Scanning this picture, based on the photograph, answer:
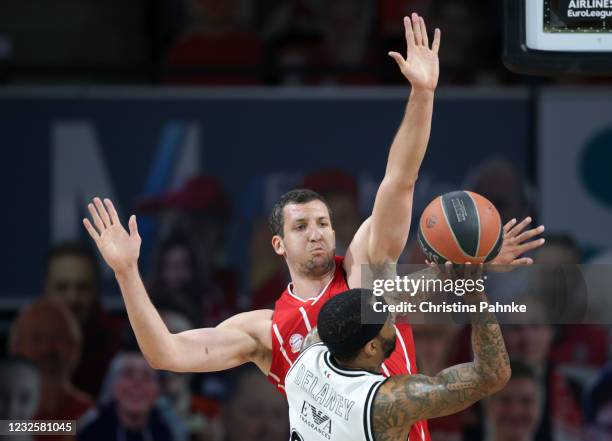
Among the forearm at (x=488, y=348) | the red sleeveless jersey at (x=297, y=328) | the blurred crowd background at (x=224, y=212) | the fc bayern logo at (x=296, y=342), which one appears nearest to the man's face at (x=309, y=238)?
the red sleeveless jersey at (x=297, y=328)

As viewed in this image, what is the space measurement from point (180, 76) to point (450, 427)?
402 cm

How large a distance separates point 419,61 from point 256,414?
215 inches

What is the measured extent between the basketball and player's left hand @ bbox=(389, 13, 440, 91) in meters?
0.66

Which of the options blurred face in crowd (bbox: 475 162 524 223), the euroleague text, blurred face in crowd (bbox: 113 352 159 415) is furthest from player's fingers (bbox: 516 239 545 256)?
blurred face in crowd (bbox: 113 352 159 415)

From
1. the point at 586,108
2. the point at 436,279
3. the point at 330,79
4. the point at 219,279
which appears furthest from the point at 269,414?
the point at 436,279

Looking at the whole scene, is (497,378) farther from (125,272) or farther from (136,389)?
(136,389)

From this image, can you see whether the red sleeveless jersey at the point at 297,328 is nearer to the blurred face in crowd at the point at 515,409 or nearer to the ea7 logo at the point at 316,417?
the ea7 logo at the point at 316,417

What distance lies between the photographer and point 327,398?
6.17 meters

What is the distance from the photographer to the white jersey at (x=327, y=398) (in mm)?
5996

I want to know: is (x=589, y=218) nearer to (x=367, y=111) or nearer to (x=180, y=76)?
(x=367, y=111)

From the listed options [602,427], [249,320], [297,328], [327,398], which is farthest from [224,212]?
[327,398]

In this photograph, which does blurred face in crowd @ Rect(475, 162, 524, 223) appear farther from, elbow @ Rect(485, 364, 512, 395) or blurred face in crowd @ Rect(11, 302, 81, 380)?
elbow @ Rect(485, 364, 512, 395)

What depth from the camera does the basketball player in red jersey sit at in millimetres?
6797

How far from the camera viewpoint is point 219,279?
11.7 metres
